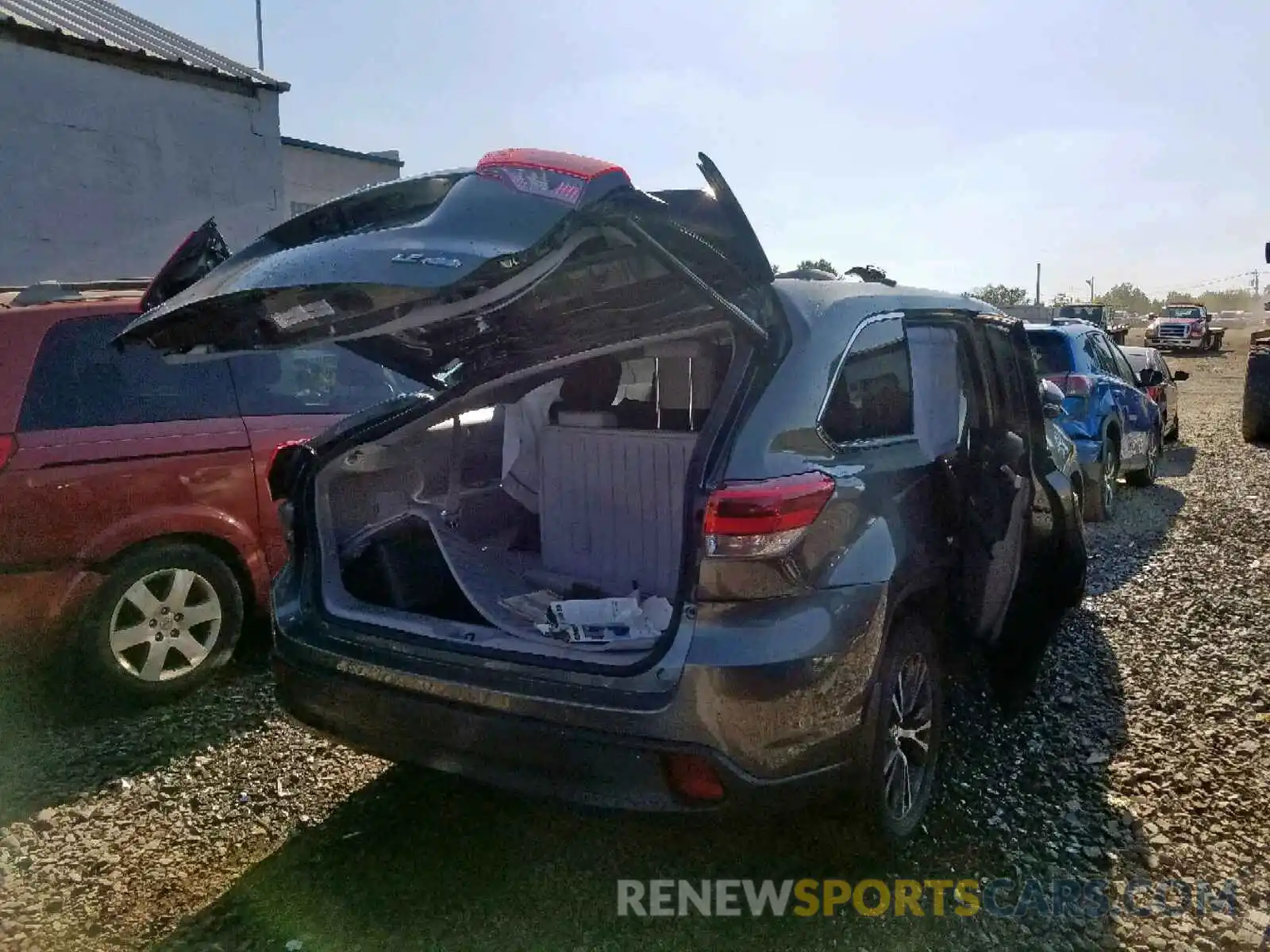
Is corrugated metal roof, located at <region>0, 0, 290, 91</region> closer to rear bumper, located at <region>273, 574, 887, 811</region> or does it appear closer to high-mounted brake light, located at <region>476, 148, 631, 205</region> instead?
high-mounted brake light, located at <region>476, 148, 631, 205</region>

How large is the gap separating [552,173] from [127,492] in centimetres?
253

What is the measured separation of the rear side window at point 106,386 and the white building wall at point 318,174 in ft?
37.6

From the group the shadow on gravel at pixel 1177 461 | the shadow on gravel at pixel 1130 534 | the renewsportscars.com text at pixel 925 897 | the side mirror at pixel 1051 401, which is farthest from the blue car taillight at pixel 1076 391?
the renewsportscars.com text at pixel 925 897

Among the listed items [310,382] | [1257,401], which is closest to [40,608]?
[310,382]

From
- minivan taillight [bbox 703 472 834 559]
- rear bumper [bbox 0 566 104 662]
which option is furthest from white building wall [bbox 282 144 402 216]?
minivan taillight [bbox 703 472 834 559]

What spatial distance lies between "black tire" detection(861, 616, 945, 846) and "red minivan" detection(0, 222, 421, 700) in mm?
2344

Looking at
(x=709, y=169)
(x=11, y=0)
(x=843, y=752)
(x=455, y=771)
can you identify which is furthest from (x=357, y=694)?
(x=11, y=0)

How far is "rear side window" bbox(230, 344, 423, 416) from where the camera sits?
4402 millimetres

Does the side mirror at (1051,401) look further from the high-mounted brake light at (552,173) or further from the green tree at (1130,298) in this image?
the green tree at (1130,298)

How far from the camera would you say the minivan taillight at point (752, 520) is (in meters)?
2.33

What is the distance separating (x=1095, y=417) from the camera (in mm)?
7656

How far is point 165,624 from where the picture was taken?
406 centimetres

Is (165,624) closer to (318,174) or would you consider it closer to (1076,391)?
(1076,391)

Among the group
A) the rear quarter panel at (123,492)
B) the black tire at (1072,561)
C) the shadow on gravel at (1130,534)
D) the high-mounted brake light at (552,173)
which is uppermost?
the high-mounted brake light at (552,173)
